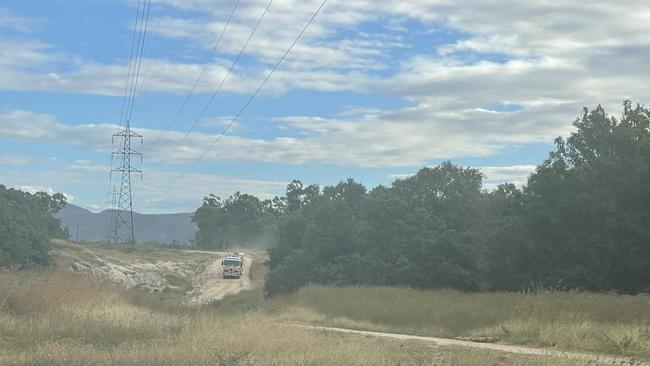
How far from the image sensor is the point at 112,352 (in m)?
14.5

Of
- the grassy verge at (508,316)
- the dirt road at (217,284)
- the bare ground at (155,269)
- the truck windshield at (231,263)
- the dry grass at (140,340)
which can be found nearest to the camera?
the dry grass at (140,340)

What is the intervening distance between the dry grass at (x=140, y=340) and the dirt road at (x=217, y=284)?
4032cm

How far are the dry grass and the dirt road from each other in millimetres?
40317

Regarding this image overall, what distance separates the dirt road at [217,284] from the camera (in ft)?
226

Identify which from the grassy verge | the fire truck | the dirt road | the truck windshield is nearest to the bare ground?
the dirt road

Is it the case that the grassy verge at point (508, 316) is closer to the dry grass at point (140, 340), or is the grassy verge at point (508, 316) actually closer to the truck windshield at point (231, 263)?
the dry grass at point (140, 340)

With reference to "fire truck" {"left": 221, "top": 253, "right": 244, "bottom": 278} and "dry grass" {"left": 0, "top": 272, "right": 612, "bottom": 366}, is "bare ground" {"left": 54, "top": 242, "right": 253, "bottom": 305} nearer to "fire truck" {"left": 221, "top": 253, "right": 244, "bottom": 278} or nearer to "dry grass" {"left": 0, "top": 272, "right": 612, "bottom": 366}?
"fire truck" {"left": 221, "top": 253, "right": 244, "bottom": 278}

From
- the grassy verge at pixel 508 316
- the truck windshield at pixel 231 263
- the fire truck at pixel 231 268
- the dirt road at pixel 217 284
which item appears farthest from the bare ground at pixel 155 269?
the grassy verge at pixel 508 316

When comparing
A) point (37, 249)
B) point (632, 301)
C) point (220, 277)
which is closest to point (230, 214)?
point (220, 277)

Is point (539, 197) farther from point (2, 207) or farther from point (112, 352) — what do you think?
point (2, 207)

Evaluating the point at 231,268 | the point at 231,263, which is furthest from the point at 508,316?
the point at 231,263

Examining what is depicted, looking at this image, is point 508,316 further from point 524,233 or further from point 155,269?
point 155,269

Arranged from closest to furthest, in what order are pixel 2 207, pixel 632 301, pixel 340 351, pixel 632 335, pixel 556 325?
pixel 340 351 → pixel 632 335 → pixel 556 325 → pixel 632 301 → pixel 2 207

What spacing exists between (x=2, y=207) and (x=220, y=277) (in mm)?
29605
